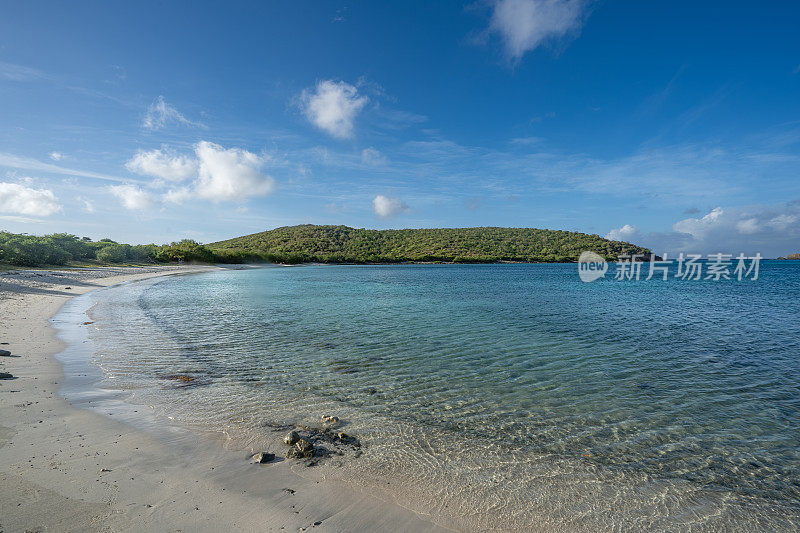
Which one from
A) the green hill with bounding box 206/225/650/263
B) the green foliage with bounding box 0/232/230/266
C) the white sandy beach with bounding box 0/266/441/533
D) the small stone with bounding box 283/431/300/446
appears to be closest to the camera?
the white sandy beach with bounding box 0/266/441/533

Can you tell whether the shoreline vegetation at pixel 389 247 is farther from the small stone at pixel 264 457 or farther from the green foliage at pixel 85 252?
the small stone at pixel 264 457

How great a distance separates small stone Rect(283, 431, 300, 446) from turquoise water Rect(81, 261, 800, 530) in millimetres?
218

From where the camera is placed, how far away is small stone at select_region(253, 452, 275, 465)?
534cm

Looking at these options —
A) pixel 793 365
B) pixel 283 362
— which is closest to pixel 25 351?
pixel 283 362

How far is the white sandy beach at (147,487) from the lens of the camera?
397 centimetres

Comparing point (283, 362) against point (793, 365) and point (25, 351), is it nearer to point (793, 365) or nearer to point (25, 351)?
point (25, 351)

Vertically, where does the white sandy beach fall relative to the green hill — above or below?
below

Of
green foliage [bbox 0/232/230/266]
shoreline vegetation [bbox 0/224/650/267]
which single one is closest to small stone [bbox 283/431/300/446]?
green foliage [bbox 0/232/230/266]

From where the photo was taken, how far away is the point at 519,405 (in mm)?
8062

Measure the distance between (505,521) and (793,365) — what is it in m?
13.3

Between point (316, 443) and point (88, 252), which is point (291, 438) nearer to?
point (316, 443)

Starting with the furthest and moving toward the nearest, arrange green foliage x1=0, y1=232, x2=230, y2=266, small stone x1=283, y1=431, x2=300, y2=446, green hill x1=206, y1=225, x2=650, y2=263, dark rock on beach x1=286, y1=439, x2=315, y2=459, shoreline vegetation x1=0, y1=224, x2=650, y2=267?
green hill x1=206, y1=225, x2=650, y2=263
shoreline vegetation x1=0, y1=224, x2=650, y2=267
green foliage x1=0, y1=232, x2=230, y2=266
small stone x1=283, y1=431, x2=300, y2=446
dark rock on beach x1=286, y1=439, x2=315, y2=459

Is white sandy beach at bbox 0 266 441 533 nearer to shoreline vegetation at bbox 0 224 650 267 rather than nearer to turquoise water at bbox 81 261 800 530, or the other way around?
turquoise water at bbox 81 261 800 530

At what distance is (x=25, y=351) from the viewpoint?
35.5 feet
